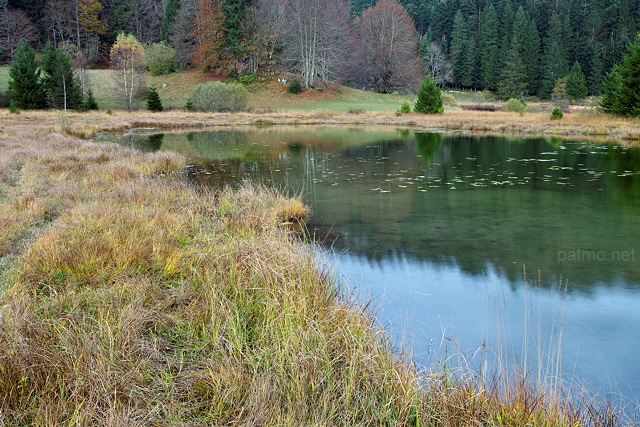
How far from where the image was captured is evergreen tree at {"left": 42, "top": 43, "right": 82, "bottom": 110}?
130ft

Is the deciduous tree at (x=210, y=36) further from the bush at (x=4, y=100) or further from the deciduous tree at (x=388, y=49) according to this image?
the bush at (x=4, y=100)

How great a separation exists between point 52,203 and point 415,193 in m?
7.51

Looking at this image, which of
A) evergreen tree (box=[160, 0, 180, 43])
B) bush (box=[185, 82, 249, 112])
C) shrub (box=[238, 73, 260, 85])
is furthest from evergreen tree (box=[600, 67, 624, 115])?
evergreen tree (box=[160, 0, 180, 43])

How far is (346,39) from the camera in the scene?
53.2 metres

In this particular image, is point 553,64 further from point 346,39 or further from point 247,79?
point 247,79

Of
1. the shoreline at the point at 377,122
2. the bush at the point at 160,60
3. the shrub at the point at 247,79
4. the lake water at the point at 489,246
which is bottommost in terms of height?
the lake water at the point at 489,246

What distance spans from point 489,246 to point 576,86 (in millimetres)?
57313

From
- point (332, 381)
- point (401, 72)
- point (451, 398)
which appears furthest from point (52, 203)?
point (401, 72)

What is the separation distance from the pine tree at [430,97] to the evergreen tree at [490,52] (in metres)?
31.7

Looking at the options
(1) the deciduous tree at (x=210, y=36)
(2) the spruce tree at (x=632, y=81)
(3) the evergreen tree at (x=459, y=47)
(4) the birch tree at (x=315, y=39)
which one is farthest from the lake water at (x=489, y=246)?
(3) the evergreen tree at (x=459, y=47)

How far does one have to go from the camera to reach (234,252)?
5.35 meters

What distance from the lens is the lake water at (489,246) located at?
15.2ft

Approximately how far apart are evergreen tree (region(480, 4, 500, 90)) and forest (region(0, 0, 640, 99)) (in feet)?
0.51

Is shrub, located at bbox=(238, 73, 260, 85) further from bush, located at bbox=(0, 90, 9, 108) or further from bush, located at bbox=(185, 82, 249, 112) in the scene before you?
bush, located at bbox=(0, 90, 9, 108)
